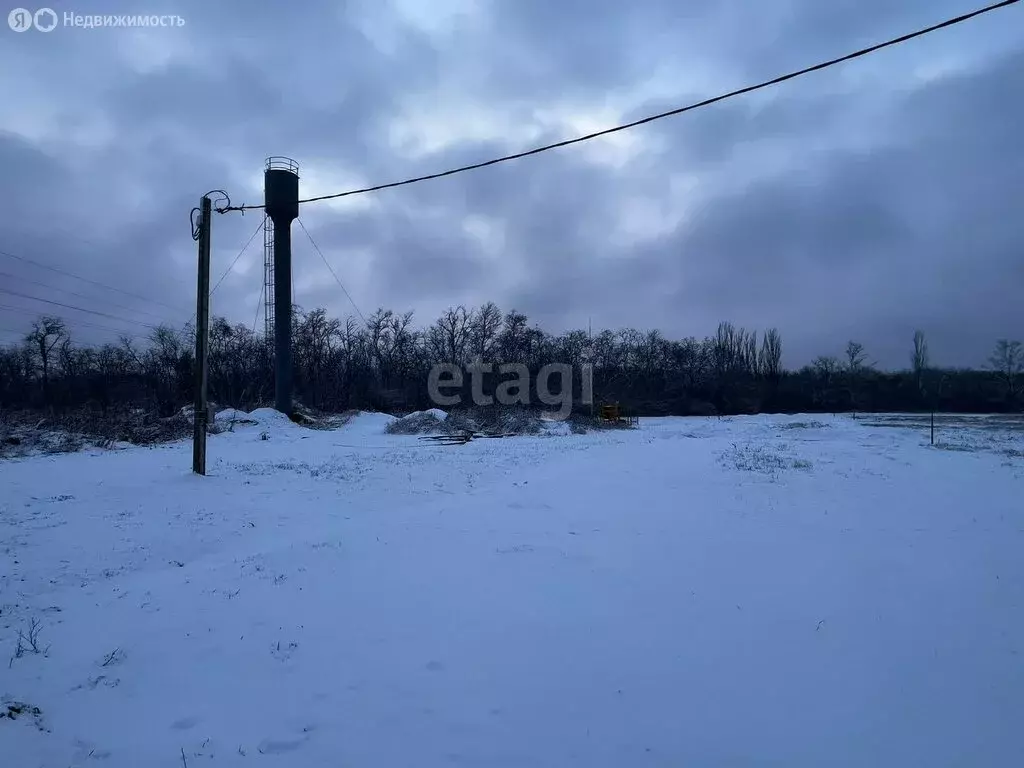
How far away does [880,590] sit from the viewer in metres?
6.70

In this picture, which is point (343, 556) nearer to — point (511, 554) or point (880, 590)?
point (511, 554)

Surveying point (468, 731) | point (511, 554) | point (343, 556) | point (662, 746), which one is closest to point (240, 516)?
point (343, 556)

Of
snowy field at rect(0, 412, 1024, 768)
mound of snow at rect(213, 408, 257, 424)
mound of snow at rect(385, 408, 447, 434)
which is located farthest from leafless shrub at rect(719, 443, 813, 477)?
mound of snow at rect(213, 408, 257, 424)

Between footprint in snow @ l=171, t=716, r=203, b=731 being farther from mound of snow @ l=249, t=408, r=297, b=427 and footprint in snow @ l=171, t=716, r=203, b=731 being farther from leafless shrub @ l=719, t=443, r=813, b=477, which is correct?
mound of snow @ l=249, t=408, r=297, b=427

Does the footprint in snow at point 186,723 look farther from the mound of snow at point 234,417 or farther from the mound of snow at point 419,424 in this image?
the mound of snow at point 419,424

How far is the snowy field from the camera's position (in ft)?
12.6

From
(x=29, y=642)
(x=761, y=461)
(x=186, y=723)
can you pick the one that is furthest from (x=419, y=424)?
(x=186, y=723)

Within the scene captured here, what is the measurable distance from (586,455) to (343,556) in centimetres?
1380
